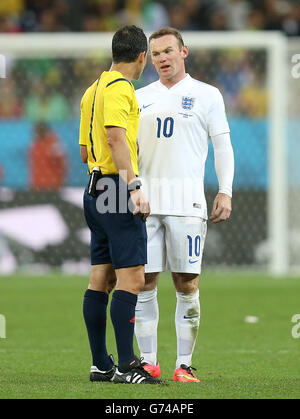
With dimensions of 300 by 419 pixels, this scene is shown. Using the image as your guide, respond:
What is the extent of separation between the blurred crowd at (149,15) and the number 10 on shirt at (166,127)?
32.2 ft

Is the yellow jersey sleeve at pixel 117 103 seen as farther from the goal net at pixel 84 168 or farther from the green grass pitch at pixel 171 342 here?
the goal net at pixel 84 168

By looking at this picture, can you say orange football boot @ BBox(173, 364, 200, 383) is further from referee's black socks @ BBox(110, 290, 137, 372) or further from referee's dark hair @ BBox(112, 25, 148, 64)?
referee's dark hair @ BBox(112, 25, 148, 64)

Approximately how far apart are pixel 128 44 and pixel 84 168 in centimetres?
746

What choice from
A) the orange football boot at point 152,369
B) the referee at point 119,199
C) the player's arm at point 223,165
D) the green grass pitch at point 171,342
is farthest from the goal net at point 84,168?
the referee at point 119,199

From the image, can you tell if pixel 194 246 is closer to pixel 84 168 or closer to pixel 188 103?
pixel 188 103

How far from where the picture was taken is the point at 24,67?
538 inches

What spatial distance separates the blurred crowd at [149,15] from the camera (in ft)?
51.8

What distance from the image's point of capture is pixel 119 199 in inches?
214

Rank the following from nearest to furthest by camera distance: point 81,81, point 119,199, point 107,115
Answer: point 107,115 < point 119,199 < point 81,81

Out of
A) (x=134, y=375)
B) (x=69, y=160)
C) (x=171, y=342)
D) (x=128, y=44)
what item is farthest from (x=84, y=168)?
(x=134, y=375)

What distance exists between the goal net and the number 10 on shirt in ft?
21.0

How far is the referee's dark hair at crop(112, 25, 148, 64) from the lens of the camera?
5496 mm

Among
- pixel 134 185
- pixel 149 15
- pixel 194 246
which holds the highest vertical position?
pixel 149 15
